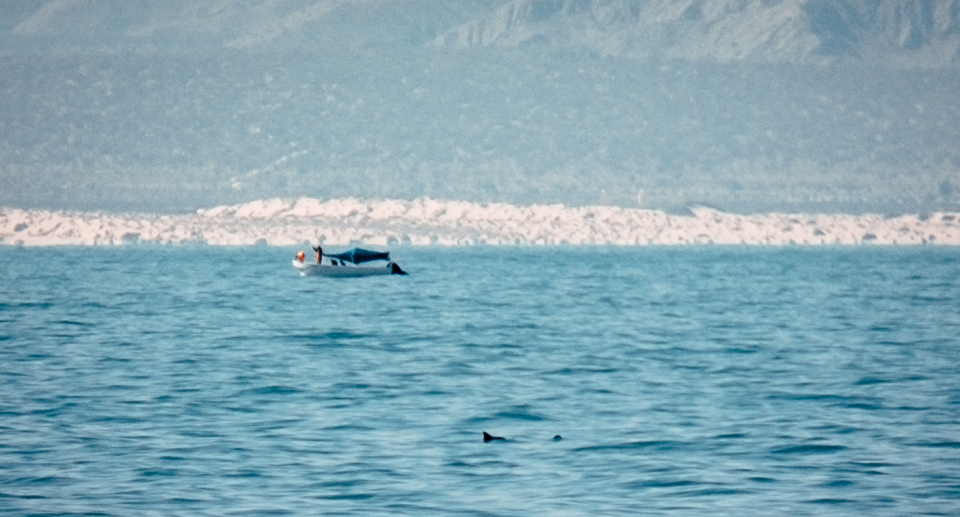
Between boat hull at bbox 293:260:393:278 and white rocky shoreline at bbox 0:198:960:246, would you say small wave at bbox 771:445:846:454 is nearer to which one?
boat hull at bbox 293:260:393:278

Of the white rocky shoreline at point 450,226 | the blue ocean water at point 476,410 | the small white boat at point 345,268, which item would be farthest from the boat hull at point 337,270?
the white rocky shoreline at point 450,226

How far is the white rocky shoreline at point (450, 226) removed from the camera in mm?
141625

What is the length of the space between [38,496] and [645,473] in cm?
681

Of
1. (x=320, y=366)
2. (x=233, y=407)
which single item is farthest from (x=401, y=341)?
(x=233, y=407)

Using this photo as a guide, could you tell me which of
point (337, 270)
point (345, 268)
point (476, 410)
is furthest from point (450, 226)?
point (476, 410)

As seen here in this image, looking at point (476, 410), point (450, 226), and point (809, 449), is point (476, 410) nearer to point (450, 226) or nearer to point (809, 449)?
point (809, 449)

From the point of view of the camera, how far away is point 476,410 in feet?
66.6

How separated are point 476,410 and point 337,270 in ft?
141

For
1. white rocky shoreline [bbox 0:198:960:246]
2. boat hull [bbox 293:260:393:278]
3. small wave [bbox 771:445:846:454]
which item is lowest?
small wave [bbox 771:445:846:454]

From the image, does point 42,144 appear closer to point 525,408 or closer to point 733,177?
point 733,177

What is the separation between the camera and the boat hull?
6236 centimetres

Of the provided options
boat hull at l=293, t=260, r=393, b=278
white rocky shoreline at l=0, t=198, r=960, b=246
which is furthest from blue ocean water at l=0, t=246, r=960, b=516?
white rocky shoreline at l=0, t=198, r=960, b=246

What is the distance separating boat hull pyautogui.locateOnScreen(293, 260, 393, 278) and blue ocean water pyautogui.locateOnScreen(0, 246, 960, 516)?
17.2 m

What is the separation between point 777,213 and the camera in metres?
168
